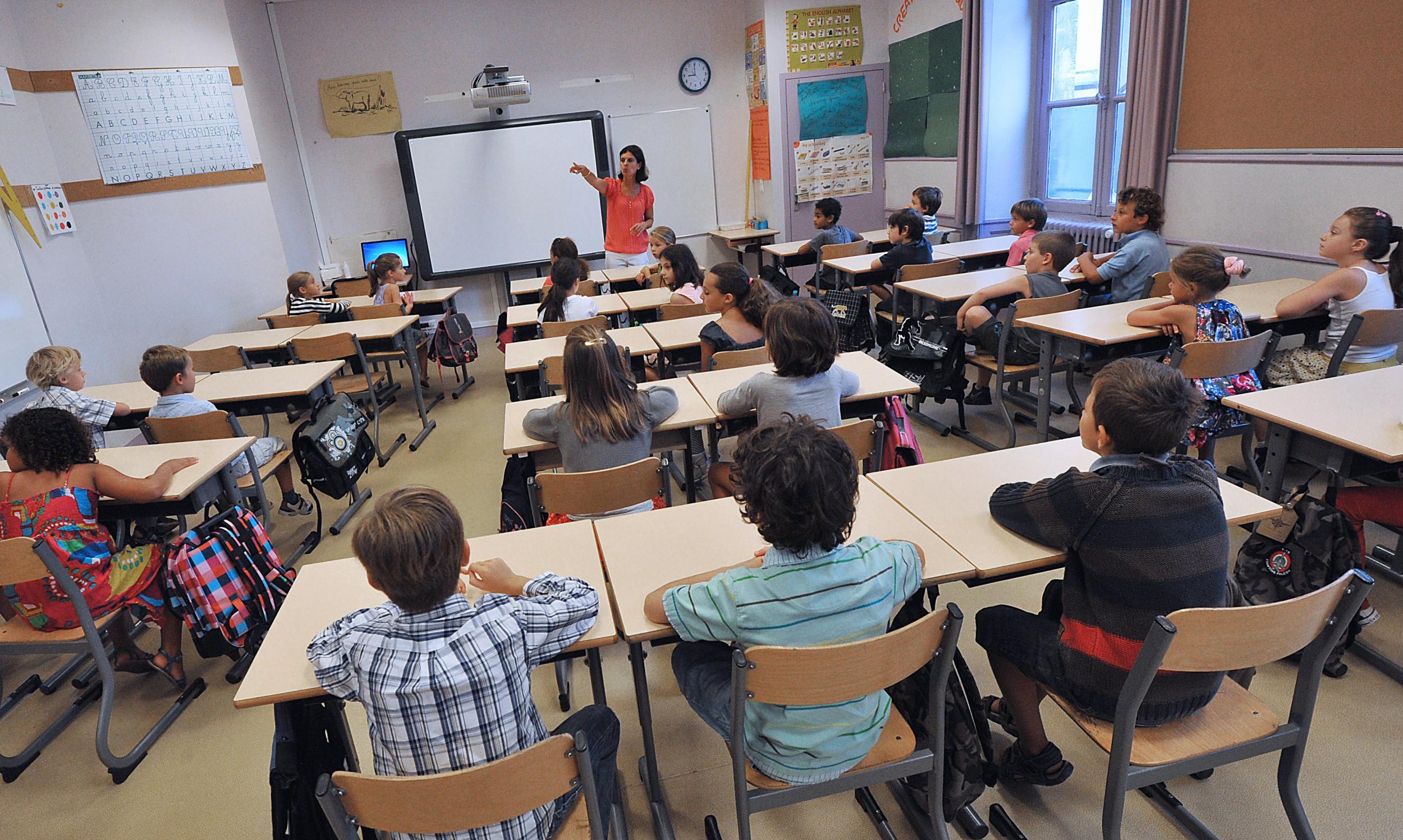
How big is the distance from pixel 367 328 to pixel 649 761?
12.4 ft

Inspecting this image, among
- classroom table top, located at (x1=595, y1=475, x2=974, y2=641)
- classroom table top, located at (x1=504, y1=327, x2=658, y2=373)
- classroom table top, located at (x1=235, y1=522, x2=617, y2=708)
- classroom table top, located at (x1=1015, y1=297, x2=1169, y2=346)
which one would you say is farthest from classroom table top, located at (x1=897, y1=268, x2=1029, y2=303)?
classroom table top, located at (x1=235, y1=522, x2=617, y2=708)

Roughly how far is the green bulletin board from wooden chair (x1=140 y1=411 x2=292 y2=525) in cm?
579

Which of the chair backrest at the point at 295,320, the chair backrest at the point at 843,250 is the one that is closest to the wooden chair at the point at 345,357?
the chair backrest at the point at 295,320

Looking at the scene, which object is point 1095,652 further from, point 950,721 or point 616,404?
point 616,404

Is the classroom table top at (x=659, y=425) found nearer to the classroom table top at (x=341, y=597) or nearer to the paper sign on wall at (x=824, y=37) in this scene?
the classroom table top at (x=341, y=597)

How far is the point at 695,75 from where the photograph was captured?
7684 millimetres

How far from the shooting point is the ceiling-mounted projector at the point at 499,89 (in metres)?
6.78

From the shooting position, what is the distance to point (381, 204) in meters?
7.38

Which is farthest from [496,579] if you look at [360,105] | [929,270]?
[360,105]

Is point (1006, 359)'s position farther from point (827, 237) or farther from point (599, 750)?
point (599, 750)

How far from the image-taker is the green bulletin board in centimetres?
655

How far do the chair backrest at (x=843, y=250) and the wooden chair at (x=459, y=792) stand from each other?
16.2 ft

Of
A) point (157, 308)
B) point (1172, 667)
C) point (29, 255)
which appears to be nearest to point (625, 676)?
point (1172, 667)

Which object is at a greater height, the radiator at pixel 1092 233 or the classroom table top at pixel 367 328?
the radiator at pixel 1092 233
